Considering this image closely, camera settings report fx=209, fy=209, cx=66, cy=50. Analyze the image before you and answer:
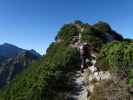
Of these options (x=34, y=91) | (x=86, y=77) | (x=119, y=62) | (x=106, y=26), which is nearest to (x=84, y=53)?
(x=86, y=77)

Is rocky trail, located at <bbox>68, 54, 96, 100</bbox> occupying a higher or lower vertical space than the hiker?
lower

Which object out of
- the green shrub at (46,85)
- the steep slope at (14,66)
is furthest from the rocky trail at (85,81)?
the steep slope at (14,66)

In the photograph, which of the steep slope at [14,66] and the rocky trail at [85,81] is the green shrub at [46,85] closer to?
the rocky trail at [85,81]

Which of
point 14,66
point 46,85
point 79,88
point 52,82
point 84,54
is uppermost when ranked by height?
point 14,66

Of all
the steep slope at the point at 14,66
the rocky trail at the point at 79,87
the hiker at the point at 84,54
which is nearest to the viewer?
the rocky trail at the point at 79,87

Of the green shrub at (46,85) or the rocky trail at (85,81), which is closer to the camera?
the green shrub at (46,85)

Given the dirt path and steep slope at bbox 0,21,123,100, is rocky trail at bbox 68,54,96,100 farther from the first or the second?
steep slope at bbox 0,21,123,100

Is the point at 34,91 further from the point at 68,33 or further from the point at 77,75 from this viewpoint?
the point at 68,33

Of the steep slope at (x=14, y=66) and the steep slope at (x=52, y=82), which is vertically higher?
the steep slope at (x=14, y=66)

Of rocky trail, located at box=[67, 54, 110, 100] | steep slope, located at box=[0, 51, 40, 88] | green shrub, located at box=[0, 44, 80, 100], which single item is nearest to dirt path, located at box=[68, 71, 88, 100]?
rocky trail, located at box=[67, 54, 110, 100]

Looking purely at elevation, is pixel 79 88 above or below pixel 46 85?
below

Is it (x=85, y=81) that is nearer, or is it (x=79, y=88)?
(x=79, y=88)

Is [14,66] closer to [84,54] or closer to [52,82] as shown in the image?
[84,54]

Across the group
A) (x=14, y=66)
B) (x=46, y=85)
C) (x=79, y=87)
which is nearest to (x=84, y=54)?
(x=79, y=87)
